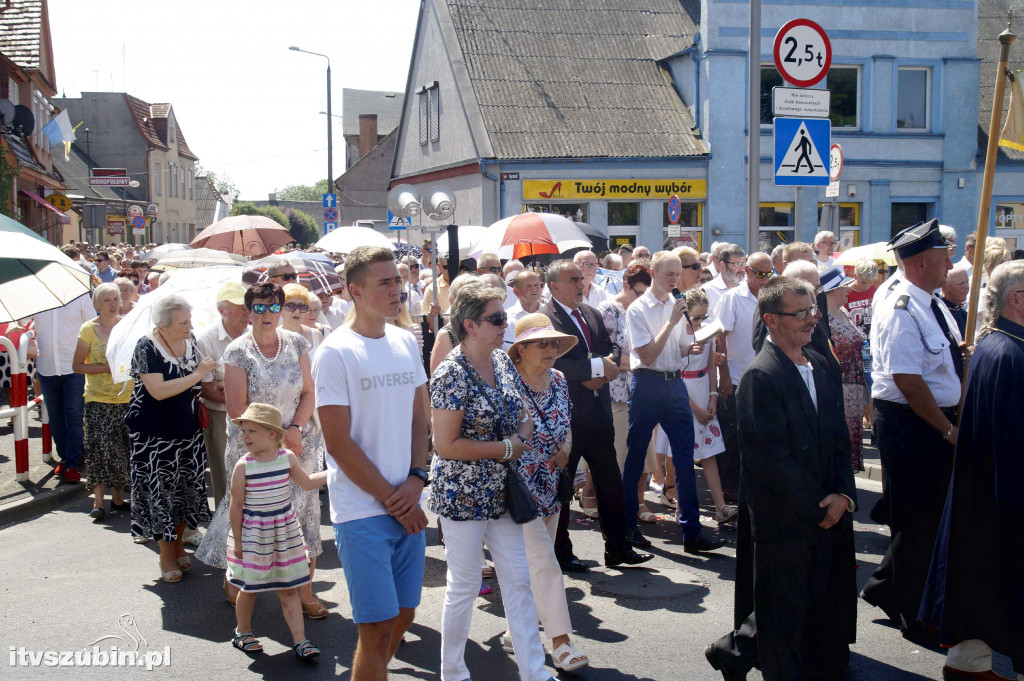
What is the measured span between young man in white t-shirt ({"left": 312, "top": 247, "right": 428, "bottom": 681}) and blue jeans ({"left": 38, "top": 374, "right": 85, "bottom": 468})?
640 centimetres

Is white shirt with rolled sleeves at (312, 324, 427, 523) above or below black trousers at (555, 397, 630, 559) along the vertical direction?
above

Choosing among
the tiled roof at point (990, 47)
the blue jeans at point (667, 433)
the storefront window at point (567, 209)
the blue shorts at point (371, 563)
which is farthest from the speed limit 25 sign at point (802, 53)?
the tiled roof at point (990, 47)

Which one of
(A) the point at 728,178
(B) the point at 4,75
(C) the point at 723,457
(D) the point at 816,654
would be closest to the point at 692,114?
(A) the point at 728,178

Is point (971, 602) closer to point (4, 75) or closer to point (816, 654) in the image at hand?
point (816, 654)

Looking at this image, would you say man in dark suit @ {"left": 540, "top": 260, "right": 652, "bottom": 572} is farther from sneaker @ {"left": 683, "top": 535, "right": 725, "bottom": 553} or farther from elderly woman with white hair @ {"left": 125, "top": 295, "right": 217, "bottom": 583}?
elderly woman with white hair @ {"left": 125, "top": 295, "right": 217, "bottom": 583}

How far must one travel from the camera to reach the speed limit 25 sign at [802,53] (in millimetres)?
9156

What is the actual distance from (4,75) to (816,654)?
86.4ft

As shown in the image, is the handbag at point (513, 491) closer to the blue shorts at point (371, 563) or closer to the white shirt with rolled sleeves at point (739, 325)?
the blue shorts at point (371, 563)

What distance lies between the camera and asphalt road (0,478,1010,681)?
16.4 feet

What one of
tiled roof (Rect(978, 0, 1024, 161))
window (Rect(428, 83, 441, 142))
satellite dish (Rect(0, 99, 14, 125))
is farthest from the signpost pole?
window (Rect(428, 83, 441, 142))

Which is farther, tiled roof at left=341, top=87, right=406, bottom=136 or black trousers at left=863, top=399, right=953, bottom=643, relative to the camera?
tiled roof at left=341, top=87, right=406, bottom=136

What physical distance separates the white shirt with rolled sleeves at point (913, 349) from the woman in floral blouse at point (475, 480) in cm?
221

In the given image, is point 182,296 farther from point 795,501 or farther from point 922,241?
point 922,241

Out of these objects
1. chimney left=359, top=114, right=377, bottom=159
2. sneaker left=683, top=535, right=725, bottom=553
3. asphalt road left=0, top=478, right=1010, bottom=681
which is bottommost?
asphalt road left=0, top=478, right=1010, bottom=681
